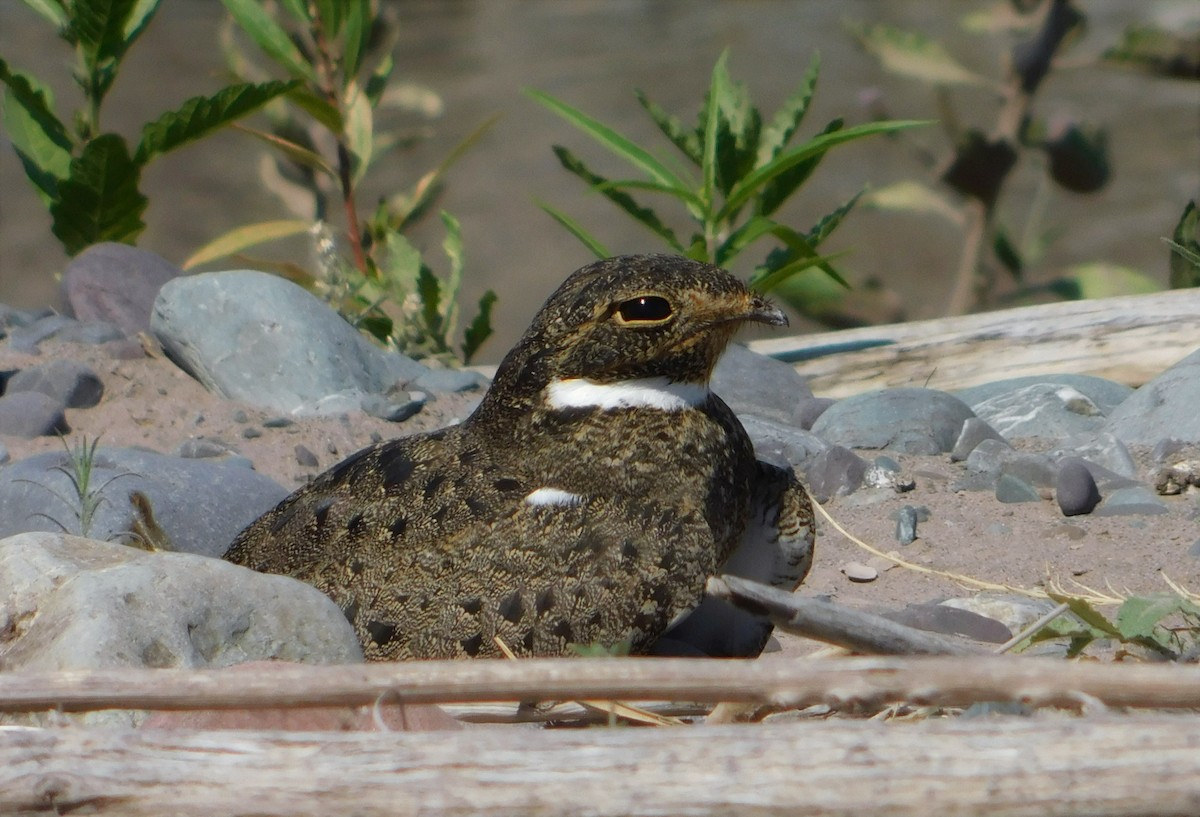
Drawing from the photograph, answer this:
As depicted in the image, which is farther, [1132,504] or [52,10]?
[52,10]

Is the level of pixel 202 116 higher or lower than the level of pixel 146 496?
higher

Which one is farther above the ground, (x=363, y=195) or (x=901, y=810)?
(x=363, y=195)

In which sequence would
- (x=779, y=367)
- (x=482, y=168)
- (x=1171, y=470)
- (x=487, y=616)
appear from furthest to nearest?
(x=482, y=168) → (x=779, y=367) → (x=1171, y=470) → (x=487, y=616)

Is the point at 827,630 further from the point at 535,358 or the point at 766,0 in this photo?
the point at 766,0

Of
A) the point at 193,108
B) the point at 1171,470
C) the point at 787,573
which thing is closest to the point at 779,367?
the point at 1171,470

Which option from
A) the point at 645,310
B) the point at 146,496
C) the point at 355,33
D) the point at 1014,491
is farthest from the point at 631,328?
the point at 355,33

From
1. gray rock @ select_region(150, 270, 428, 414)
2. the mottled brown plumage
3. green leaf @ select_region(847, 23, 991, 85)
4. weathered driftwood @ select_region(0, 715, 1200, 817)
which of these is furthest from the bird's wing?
green leaf @ select_region(847, 23, 991, 85)

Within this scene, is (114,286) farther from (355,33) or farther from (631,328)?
(631,328)
